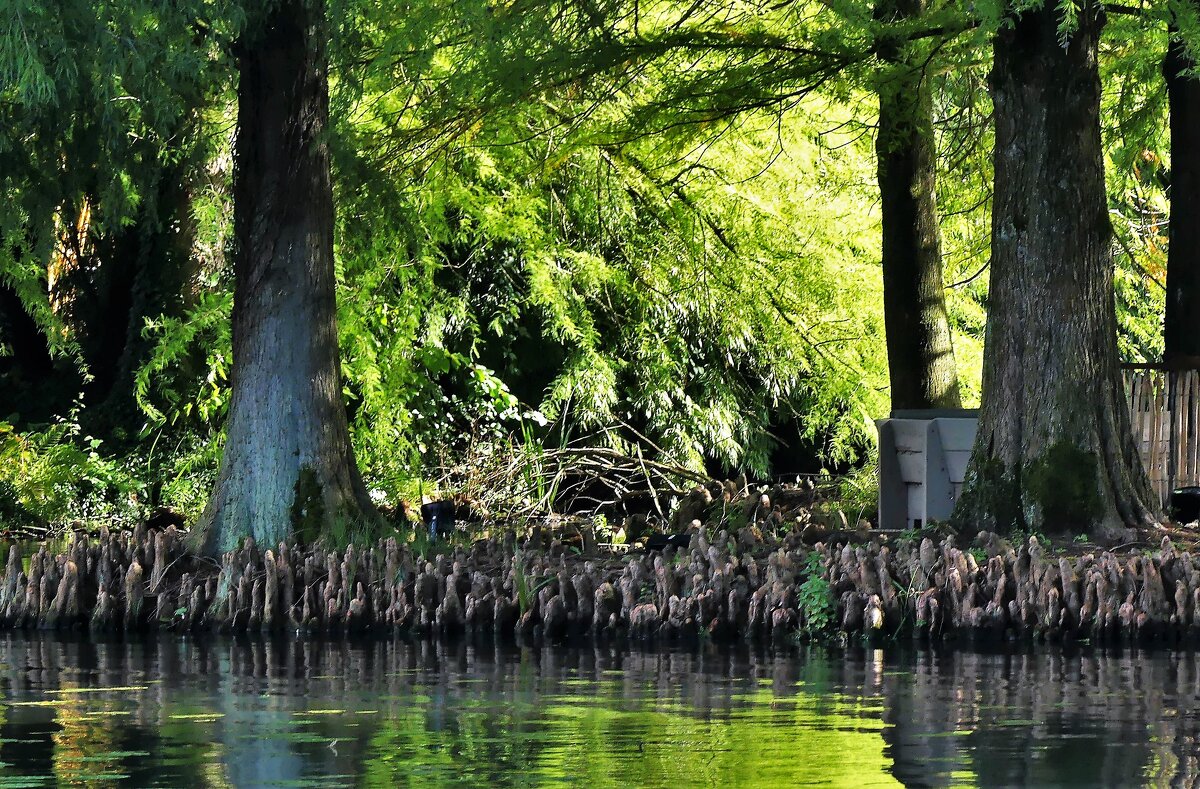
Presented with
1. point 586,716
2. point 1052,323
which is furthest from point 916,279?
point 586,716

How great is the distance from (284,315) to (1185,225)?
6974mm

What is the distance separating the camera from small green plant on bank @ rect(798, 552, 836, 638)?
9297 mm

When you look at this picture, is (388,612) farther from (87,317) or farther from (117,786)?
(87,317)

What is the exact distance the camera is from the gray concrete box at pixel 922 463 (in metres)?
12.9

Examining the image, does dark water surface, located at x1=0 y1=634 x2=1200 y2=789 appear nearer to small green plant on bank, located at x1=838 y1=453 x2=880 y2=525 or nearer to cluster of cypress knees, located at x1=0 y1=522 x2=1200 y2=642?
cluster of cypress knees, located at x1=0 y1=522 x2=1200 y2=642

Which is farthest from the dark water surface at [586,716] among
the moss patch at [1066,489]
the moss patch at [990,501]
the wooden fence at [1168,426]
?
the wooden fence at [1168,426]

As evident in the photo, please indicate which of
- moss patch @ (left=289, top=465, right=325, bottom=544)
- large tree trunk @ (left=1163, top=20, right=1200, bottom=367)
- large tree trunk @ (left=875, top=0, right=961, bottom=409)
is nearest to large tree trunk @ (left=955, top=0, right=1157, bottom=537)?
large tree trunk @ (left=1163, top=20, right=1200, bottom=367)

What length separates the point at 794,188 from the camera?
18.6 metres

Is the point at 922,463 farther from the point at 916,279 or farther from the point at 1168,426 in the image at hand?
the point at 916,279

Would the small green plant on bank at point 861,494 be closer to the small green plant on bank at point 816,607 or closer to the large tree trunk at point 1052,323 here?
the large tree trunk at point 1052,323

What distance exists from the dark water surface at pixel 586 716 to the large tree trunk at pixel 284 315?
191cm

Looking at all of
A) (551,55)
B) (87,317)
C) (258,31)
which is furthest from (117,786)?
(87,317)

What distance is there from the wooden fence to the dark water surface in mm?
4893

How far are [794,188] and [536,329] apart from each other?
3282mm
